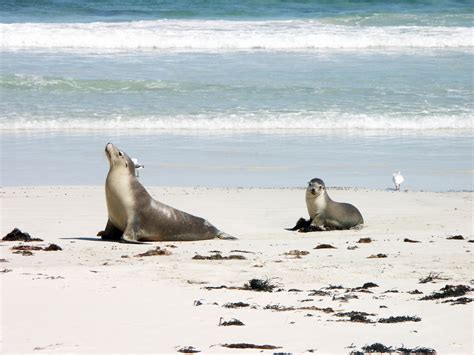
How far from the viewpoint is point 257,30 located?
31641mm

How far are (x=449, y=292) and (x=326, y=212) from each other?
A: 4.46 m

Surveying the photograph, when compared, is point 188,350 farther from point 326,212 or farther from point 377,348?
point 326,212

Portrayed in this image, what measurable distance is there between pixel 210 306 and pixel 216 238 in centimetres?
372

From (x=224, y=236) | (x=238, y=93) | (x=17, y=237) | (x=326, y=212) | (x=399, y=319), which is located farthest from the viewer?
(x=238, y=93)

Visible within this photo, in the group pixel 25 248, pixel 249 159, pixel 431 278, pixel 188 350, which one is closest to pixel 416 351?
pixel 188 350

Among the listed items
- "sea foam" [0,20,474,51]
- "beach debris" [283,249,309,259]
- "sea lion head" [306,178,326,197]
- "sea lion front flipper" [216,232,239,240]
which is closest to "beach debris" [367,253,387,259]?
"beach debris" [283,249,309,259]

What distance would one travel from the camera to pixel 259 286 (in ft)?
23.3

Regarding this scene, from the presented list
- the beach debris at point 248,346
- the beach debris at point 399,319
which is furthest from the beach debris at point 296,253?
the beach debris at point 248,346

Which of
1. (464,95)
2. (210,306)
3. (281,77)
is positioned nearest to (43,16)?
(281,77)

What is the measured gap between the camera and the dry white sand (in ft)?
18.2

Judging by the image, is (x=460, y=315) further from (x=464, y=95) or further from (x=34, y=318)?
(x=464, y=95)

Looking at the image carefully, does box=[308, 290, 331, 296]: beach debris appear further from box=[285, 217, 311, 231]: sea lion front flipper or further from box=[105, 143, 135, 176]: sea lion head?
box=[285, 217, 311, 231]: sea lion front flipper

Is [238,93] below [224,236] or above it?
above

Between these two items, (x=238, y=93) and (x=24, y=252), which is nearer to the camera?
(x=24, y=252)
